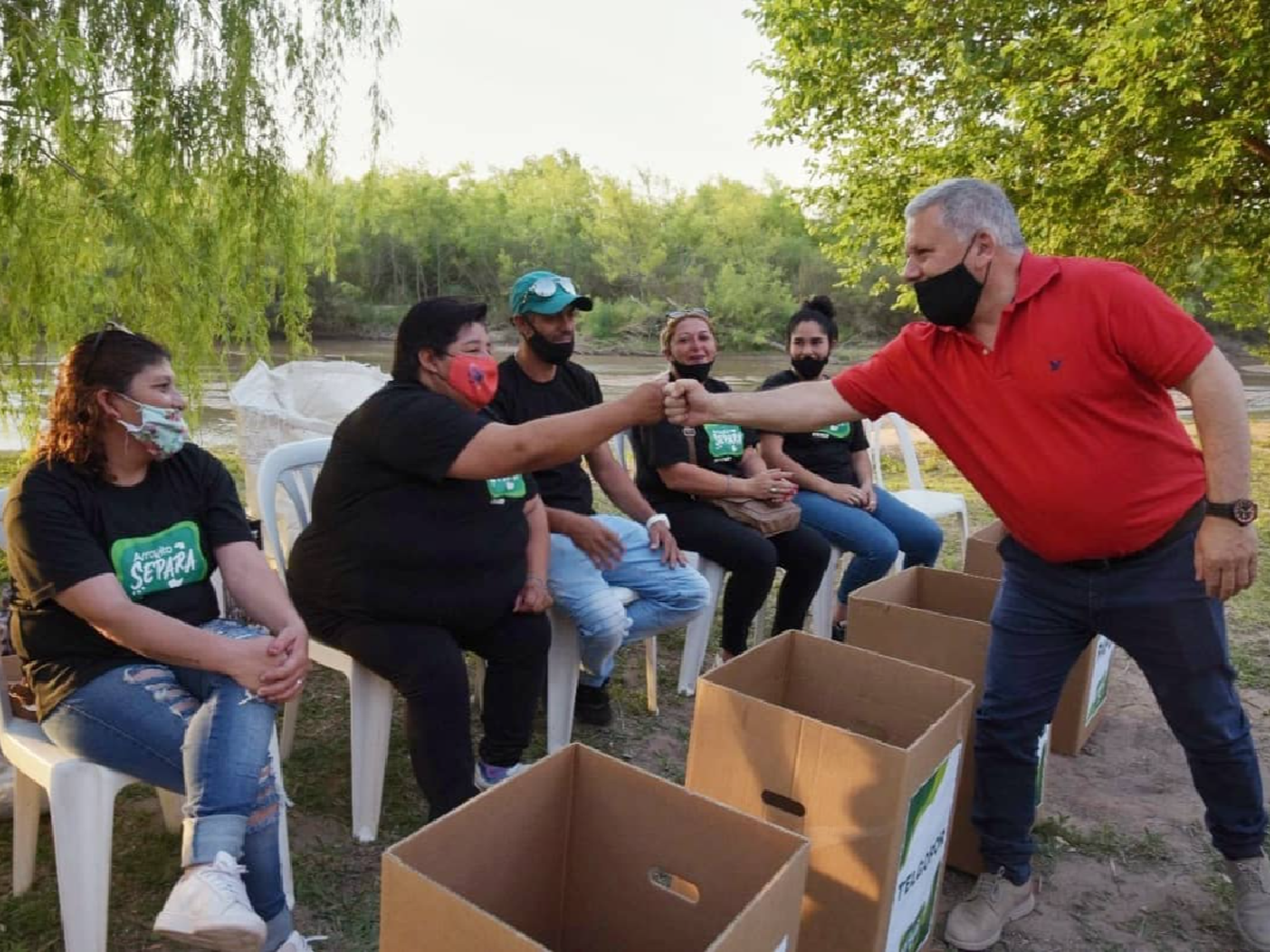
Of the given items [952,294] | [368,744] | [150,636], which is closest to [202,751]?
[150,636]

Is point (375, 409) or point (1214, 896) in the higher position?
point (375, 409)

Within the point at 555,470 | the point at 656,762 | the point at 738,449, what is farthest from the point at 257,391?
the point at 656,762

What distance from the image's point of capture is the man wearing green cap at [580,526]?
116 inches

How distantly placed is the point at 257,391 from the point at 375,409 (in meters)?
2.57

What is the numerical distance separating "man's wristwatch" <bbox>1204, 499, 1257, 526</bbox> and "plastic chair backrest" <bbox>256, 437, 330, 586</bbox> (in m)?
2.33

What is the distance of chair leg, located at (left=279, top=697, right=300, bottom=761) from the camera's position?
110 inches

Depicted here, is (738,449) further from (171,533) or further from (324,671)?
(171,533)

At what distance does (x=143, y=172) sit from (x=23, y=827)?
3305 millimetres

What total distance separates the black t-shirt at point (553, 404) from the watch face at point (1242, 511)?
76.0 inches

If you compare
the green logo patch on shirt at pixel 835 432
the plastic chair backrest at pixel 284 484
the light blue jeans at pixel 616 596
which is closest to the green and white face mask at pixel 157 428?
the plastic chair backrest at pixel 284 484

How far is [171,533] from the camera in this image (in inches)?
80.4

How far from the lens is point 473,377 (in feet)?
7.77

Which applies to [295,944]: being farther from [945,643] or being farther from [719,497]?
[719,497]

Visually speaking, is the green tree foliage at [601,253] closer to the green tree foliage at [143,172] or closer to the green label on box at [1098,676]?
the green tree foliage at [143,172]
